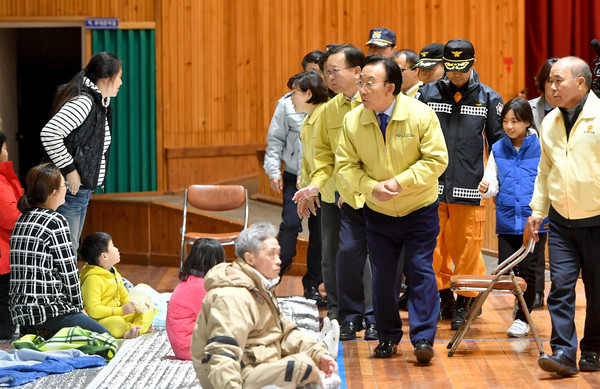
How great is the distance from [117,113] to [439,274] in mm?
4551

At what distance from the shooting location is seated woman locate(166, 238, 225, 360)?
443 cm

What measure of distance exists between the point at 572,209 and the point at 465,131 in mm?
1112

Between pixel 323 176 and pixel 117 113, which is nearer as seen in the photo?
pixel 323 176

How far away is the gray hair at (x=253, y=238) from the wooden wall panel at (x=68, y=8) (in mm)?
5866

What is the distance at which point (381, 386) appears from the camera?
402 cm

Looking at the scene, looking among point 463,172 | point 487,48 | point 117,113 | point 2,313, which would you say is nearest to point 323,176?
point 463,172

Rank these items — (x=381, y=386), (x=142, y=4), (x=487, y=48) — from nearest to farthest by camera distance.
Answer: (x=381, y=386), (x=142, y=4), (x=487, y=48)

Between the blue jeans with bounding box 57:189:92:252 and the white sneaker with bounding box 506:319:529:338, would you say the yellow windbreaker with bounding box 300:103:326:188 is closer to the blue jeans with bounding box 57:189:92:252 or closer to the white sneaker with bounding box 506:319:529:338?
the blue jeans with bounding box 57:189:92:252

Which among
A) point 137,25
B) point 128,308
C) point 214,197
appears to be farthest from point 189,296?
point 137,25

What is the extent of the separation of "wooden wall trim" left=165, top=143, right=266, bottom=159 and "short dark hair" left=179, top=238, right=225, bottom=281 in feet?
14.8

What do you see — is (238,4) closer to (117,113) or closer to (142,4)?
(142,4)

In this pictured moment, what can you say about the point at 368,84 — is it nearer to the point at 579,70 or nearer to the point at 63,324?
the point at 579,70

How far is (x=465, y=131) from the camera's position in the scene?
16.6 feet

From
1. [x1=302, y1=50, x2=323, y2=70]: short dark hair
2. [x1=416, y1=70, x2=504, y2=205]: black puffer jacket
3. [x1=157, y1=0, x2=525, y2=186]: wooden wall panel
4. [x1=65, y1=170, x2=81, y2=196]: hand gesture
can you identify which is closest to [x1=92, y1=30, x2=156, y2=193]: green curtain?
[x1=157, y1=0, x2=525, y2=186]: wooden wall panel
